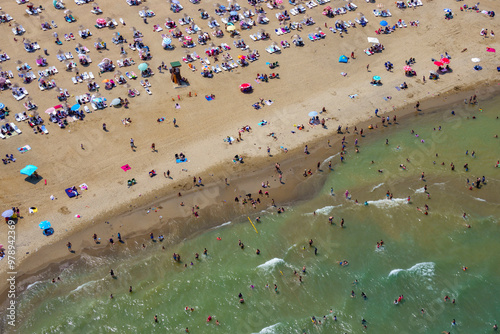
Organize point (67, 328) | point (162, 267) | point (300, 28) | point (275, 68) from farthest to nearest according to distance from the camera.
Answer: point (300, 28), point (275, 68), point (162, 267), point (67, 328)

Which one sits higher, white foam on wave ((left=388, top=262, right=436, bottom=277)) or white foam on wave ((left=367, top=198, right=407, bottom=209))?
white foam on wave ((left=367, top=198, right=407, bottom=209))

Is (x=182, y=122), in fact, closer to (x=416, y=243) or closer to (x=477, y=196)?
(x=416, y=243)

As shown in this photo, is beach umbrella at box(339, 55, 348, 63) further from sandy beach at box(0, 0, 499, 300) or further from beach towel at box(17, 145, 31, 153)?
beach towel at box(17, 145, 31, 153)

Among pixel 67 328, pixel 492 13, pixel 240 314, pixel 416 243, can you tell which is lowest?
pixel 67 328

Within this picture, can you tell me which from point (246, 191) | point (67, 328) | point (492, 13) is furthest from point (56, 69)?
point (492, 13)

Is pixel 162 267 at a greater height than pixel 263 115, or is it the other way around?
pixel 263 115

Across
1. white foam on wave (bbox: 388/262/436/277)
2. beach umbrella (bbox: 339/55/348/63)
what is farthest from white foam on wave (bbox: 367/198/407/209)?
beach umbrella (bbox: 339/55/348/63)
